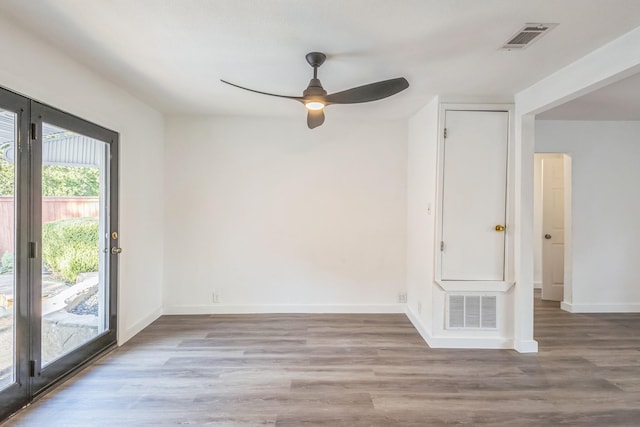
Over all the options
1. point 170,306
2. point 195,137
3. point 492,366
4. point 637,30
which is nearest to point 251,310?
point 170,306

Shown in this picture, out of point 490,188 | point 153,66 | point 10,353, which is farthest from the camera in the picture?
point 490,188

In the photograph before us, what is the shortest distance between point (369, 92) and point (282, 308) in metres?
2.87

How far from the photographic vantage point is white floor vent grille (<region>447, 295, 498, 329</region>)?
3.24 m

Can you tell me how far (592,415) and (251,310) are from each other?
10.9ft

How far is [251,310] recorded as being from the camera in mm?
4117

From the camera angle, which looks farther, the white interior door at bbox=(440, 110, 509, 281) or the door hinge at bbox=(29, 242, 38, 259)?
the white interior door at bbox=(440, 110, 509, 281)

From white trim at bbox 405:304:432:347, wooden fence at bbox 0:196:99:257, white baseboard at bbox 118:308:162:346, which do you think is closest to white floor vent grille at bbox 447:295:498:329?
white trim at bbox 405:304:432:347

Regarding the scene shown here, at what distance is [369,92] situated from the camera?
2.30 meters

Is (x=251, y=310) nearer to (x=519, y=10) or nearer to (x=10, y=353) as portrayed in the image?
(x=10, y=353)

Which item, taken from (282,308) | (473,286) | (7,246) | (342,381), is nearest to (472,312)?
(473,286)

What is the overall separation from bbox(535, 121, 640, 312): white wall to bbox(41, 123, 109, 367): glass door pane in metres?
5.10

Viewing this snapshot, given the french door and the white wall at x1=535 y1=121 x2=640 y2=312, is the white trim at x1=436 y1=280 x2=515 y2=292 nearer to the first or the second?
the white wall at x1=535 y1=121 x2=640 y2=312

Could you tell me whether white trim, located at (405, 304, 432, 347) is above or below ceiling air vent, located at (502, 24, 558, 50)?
below

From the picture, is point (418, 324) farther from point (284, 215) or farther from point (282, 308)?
point (284, 215)
